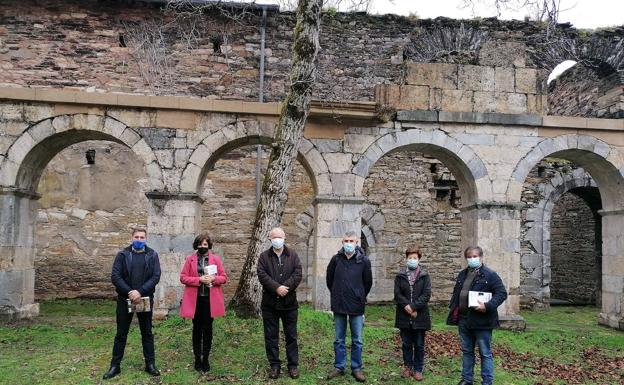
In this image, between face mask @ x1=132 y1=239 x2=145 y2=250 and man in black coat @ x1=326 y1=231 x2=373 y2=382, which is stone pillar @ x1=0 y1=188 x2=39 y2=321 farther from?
man in black coat @ x1=326 y1=231 x2=373 y2=382

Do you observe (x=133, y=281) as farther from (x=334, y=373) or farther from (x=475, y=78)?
(x=475, y=78)

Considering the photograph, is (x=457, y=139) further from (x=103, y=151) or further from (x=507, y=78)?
(x=103, y=151)

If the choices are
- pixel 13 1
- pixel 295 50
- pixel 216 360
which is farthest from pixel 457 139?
pixel 13 1

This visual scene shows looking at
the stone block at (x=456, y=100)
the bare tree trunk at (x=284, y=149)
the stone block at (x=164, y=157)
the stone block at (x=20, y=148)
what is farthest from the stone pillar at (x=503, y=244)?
the stone block at (x=20, y=148)

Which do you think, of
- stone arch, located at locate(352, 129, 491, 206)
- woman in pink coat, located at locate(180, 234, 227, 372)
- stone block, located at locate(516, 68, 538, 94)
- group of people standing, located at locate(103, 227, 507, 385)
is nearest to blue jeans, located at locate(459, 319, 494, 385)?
group of people standing, located at locate(103, 227, 507, 385)

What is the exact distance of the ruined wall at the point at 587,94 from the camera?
539 inches

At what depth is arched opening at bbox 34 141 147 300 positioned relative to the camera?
40.3ft

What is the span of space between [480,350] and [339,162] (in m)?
4.04

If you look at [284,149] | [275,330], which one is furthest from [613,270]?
[275,330]

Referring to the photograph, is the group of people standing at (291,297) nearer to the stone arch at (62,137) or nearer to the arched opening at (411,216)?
the stone arch at (62,137)

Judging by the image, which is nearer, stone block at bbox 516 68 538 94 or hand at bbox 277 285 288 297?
hand at bbox 277 285 288 297

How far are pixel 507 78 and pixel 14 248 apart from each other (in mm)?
8452

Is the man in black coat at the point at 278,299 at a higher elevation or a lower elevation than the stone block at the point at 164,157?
lower

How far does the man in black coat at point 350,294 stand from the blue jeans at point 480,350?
107 cm
